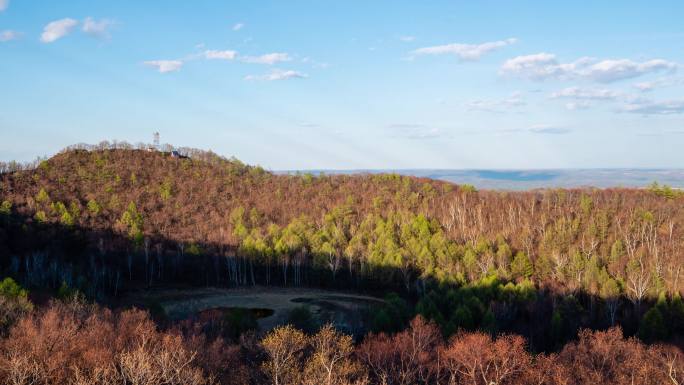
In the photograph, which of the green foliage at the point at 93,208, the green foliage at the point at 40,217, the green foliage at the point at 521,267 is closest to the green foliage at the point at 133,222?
the green foliage at the point at 93,208

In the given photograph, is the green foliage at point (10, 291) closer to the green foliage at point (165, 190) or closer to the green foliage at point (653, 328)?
the green foliage at point (653, 328)

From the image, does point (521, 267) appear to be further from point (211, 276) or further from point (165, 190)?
point (165, 190)

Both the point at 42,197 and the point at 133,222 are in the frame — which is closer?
the point at 42,197

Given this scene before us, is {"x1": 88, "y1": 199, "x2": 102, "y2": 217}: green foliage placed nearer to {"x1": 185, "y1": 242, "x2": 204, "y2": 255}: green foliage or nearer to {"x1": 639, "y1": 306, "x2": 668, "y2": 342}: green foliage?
{"x1": 185, "y1": 242, "x2": 204, "y2": 255}: green foliage

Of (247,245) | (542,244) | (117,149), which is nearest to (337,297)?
Answer: (247,245)

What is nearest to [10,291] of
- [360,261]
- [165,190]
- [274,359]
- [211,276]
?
[274,359]

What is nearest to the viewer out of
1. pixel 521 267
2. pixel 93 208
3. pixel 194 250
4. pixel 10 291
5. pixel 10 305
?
pixel 10 305

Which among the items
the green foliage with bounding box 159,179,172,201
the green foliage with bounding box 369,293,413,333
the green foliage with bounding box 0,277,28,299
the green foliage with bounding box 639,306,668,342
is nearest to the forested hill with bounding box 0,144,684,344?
the green foliage with bounding box 159,179,172,201
